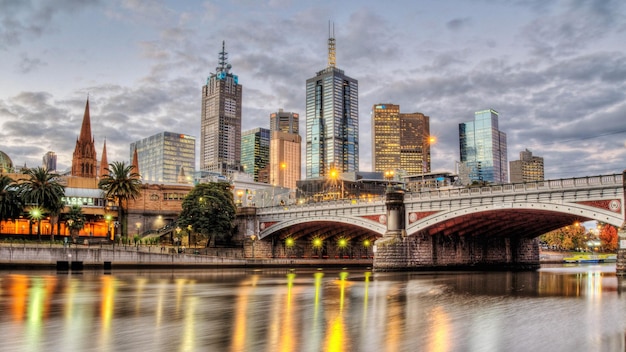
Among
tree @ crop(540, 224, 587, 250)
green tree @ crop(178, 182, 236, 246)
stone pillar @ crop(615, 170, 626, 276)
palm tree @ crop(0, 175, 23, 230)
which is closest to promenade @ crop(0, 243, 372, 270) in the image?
green tree @ crop(178, 182, 236, 246)

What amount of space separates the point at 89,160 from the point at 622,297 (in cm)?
14732

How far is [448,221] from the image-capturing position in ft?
Answer: 234

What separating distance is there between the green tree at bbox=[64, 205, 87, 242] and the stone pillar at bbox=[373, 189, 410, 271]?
5536 centimetres

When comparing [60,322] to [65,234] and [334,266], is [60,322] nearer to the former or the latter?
[334,266]

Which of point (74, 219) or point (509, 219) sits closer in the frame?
point (509, 219)

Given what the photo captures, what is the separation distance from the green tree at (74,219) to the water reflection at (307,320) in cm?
6154

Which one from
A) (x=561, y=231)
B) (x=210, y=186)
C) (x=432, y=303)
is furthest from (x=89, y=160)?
(x=432, y=303)

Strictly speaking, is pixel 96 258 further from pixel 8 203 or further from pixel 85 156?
pixel 85 156

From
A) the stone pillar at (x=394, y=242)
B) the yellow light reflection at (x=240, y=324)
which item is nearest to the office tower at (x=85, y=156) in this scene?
the stone pillar at (x=394, y=242)

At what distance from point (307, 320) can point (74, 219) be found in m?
85.5

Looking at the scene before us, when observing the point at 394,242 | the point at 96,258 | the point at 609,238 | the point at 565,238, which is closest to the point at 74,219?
the point at 96,258

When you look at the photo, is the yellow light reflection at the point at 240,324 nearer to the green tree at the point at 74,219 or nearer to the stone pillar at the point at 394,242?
the stone pillar at the point at 394,242

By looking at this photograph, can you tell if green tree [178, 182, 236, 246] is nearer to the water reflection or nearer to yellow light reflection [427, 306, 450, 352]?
the water reflection

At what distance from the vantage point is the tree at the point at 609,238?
543 feet
